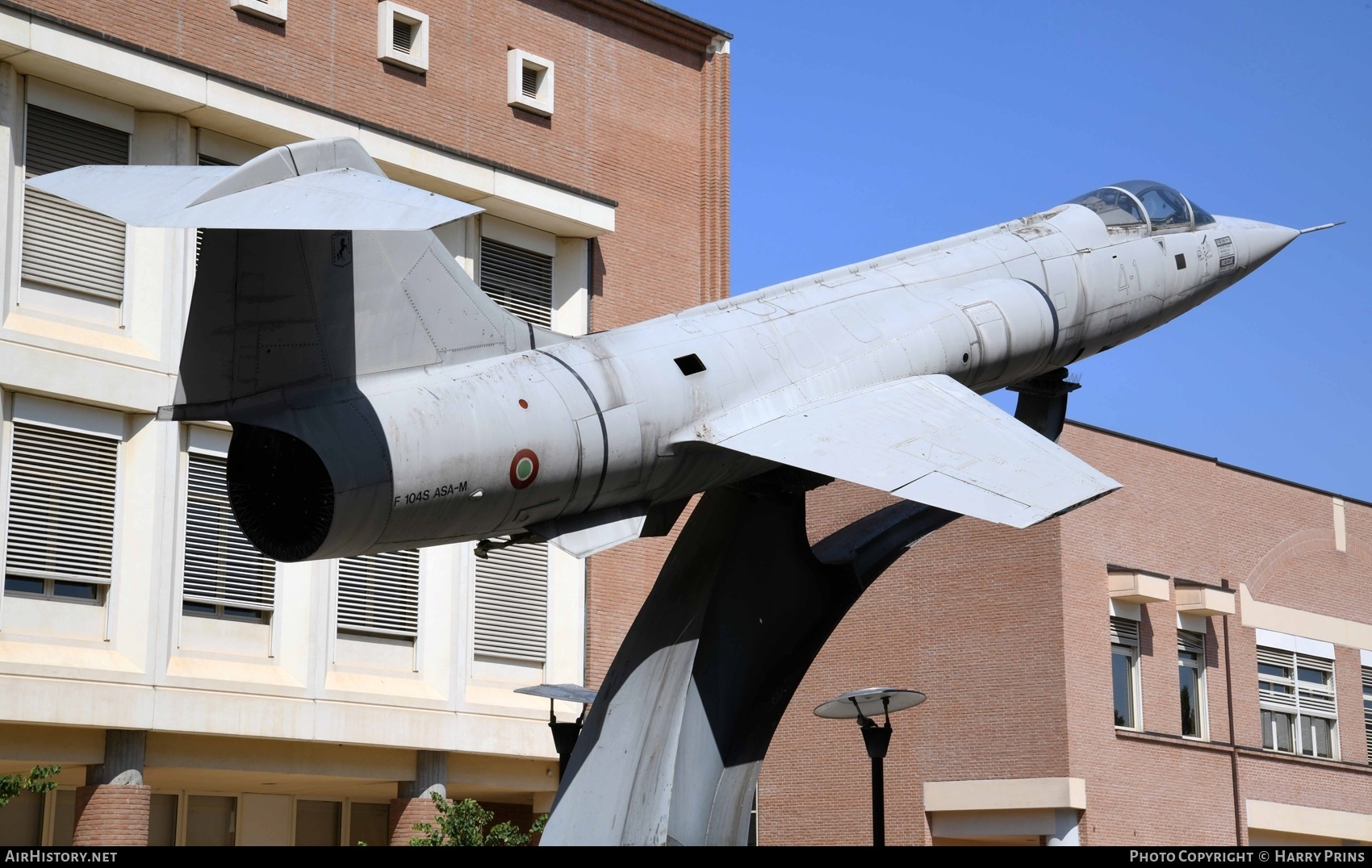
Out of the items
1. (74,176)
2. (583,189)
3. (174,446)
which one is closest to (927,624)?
(583,189)

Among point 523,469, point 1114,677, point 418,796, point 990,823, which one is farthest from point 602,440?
point 1114,677

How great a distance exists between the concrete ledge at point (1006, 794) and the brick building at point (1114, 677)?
39mm

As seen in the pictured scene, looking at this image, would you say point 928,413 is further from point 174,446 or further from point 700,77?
point 700,77

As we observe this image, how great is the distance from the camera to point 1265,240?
16125 mm

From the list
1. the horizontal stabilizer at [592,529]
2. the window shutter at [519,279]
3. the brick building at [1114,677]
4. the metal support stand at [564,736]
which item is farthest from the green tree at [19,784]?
the brick building at [1114,677]

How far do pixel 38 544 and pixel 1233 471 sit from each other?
2354 centimetres

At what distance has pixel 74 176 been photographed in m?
8.55

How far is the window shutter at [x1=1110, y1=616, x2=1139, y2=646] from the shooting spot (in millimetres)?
30406

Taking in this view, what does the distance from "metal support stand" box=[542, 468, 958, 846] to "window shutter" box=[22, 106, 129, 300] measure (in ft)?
49.0

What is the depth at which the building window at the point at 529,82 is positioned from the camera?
2919cm

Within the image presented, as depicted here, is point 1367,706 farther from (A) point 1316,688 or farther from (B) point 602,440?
(B) point 602,440

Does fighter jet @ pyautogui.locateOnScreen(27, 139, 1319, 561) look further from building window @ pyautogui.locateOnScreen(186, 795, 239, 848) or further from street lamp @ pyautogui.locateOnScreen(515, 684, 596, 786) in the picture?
building window @ pyautogui.locateOnScreen(186, 795, 239, 848)

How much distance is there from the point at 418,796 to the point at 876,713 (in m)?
12.3

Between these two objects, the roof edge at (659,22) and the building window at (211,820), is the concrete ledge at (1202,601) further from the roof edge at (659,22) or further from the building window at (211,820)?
the building window at (211,820)
